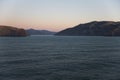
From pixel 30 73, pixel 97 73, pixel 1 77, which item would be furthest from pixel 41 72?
pixel 97 73

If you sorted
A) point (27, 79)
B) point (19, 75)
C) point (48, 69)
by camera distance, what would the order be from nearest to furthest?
point (27, 79)
point (19, 75)
point (48, 69)

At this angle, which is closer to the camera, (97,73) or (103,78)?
(103,78)

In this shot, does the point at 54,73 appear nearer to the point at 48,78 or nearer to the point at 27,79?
the point at 48,78

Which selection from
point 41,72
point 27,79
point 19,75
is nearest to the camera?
point 27,79

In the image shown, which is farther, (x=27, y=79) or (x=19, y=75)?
(x=19, y=75)

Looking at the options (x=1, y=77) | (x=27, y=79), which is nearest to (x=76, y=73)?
(x=27, y=79)

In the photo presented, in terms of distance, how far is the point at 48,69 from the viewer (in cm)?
4225

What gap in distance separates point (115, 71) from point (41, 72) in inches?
586

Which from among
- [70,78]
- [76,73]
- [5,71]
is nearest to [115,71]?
[76,73]

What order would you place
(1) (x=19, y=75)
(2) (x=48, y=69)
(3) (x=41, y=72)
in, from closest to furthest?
(1) (x=19, y=75), (3) (x=41, y=72), (2) (x=48, y=69)

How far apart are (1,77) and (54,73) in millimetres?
9722

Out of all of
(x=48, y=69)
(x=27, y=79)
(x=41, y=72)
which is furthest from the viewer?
(x=48, y=69)

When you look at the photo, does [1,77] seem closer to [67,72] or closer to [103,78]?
[67,72]

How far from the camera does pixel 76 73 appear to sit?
38719mm
